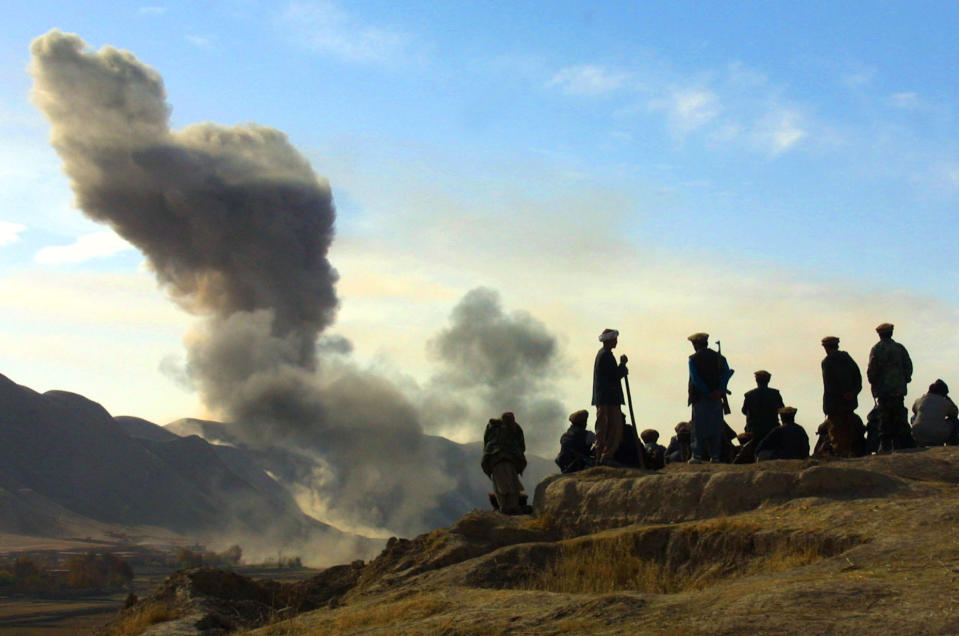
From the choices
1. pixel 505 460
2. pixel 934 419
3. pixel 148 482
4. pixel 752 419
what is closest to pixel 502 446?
pixel 505 460

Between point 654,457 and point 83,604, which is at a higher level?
point 654,457

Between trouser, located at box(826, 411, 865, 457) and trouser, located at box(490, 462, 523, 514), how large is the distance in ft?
13.4

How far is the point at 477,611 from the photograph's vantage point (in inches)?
330

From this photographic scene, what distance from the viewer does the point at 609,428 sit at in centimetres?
1300

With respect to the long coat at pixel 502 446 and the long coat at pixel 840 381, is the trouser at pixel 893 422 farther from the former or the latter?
the long coat at pixel 502 446

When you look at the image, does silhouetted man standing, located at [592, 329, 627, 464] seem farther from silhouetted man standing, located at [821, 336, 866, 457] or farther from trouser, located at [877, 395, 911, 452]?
trouser, located at [877, 395, 911, 452]

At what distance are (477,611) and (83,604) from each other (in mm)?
65071

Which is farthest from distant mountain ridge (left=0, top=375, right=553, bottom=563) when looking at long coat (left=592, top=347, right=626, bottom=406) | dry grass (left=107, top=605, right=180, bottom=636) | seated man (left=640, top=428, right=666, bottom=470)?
long coat (left=592, top=347, right=626, bottom=406)

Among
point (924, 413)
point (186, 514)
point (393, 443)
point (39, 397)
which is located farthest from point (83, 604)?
point (39, 397)

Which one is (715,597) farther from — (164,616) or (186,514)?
(186,514)

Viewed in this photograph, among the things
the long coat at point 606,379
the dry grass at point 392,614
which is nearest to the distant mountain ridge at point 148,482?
the long coat at point 606,379

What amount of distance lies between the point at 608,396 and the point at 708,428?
136 centimetres

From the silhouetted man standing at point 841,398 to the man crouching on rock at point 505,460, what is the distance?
398 cm

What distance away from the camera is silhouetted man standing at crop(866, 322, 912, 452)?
13.2m
